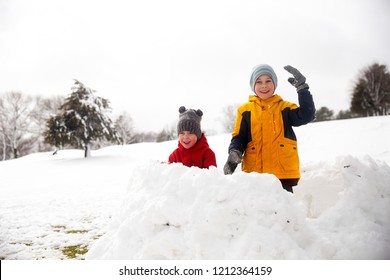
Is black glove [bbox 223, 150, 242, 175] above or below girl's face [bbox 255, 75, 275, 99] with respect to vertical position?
below

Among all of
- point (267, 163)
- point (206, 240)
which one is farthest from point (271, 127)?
point (206, 240)

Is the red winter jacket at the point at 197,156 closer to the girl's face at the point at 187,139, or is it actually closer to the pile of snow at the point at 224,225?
the girl's face at the point at 187,139

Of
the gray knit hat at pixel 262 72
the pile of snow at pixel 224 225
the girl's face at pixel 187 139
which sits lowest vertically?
the pile of snow at pixel 224 225

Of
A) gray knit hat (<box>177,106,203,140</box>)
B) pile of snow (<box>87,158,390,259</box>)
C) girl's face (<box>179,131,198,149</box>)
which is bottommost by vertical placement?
pile of snow (<box>87,158,390,259</box>)

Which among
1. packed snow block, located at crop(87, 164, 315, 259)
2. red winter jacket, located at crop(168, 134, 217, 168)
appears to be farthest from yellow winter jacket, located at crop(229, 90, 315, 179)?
packed snow block, located at crop(87, 164, 315, 259)

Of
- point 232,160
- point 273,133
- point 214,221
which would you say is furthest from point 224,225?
point 273,133

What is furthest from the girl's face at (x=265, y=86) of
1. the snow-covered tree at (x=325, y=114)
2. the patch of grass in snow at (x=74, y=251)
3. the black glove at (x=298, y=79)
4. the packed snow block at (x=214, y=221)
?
the snow-covered tree at (x=325, y=114)

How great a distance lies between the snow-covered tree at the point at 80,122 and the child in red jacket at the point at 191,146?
16155mm

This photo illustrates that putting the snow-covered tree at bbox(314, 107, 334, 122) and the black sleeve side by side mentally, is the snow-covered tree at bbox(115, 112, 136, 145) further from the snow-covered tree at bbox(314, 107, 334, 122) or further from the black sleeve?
the black sleeve

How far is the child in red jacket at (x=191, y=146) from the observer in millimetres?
2865

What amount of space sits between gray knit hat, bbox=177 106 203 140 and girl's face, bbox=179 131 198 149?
0.04 m

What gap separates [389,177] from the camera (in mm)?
2486

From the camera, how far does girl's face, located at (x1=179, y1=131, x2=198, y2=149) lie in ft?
9.48
